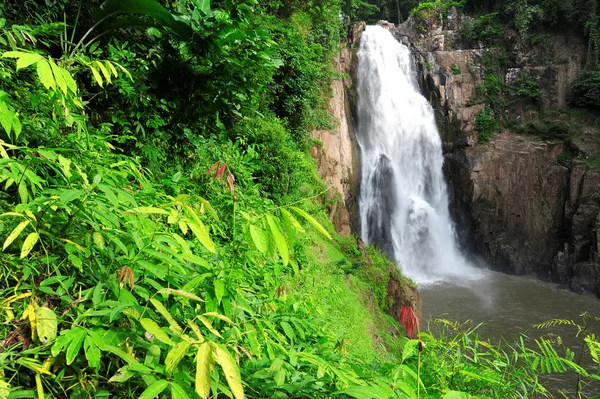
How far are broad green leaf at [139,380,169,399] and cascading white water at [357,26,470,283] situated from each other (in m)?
12.8

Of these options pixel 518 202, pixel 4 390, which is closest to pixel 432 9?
pixel 518 202

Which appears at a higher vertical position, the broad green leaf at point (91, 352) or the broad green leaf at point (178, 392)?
the broad green leaf at point (91, 352)

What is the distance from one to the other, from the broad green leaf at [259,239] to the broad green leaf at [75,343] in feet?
1.68

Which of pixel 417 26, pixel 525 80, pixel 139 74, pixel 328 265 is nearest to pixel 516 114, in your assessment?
pixel 525 80

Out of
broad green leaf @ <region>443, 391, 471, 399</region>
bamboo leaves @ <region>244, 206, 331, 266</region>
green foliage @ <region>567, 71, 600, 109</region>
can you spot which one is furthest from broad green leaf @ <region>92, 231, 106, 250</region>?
green foliage @ <region>567, 71, 600, 109</region>

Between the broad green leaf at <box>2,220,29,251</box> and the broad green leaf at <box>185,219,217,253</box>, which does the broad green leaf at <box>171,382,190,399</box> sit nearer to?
the broad green leaf at <box>185,219,217,253</box>

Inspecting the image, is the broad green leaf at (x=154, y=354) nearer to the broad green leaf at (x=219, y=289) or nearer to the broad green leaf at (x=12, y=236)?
the broad green leaf at (x=219, y=289)

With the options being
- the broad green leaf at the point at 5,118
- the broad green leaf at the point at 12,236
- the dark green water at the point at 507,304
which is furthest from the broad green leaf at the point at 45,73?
the dark green water at the point at 507,304

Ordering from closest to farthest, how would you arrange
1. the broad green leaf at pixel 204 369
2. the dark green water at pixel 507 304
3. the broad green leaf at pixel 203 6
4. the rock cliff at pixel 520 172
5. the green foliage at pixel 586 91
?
the broad green leaf at pixel 204 369
the broad green leaf at pixel 203 6
the dark green water at pixel 507 304
the rock cliff at pixel 520 172
the green foliage at pixel 586 91

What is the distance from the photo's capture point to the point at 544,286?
567 inches

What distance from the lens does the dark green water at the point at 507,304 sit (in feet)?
33.3

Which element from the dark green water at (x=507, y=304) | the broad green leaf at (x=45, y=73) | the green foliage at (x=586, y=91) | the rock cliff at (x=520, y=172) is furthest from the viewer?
the green foliage at (x=586, y=91)

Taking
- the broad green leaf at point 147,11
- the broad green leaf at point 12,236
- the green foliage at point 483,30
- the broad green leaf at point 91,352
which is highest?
the green foliage at point 483,30

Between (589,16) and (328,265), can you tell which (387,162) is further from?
(589,16)
